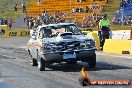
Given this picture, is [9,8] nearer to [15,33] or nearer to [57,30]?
[15,33]

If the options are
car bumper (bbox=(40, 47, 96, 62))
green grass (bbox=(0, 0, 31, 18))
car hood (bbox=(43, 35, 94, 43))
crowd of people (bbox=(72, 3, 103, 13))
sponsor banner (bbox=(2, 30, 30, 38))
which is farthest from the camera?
green grass (bbox=(0, 0, 31, 18))

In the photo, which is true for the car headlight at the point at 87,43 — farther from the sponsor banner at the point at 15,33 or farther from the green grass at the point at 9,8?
the green grass at the point at 9,8

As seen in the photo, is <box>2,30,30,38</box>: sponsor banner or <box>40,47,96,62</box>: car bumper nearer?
<box>40,47,96,62</box>: car bumper

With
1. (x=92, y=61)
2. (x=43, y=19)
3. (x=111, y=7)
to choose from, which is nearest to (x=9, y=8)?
(x=43, y=19)

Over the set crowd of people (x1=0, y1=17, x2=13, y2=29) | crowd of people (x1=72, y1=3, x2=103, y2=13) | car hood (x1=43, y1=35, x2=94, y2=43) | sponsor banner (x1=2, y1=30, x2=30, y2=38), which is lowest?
sponsor banner (x1=2, y1=30, x2=30, y2=38)

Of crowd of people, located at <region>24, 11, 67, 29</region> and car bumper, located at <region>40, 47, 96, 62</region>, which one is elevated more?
car bumper, located at <region>40, 47, 96, 62</region>

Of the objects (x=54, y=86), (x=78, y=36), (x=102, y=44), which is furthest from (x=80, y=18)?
(x=54, y=86)

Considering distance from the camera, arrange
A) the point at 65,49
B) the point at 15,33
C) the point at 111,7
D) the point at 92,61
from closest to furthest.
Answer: the point at 65,49 → the point at 92,61 → the point at 15,33 → the point at 111,7

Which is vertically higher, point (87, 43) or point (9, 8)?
point (87, 43)

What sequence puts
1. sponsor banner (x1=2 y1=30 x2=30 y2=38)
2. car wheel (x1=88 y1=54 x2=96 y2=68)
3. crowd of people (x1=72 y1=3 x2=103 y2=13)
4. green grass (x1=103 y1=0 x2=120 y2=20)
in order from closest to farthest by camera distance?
car wheel (x1=88 y1=54 x2=96 y2=68), green grass (x1=103 y1=0 x2=120 y2=20), sponsor banner (x1=2 y1=30 x2=30 y2=38), crowd of people (x1=72 y1=3 x2=103 y2=13)

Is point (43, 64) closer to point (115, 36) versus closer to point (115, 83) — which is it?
point (115, 83)

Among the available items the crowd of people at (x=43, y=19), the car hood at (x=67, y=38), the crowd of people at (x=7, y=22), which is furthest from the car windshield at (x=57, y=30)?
the crowd of people at (x=7, y=22)

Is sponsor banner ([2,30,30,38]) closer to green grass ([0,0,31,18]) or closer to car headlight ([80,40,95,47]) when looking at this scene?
green grass ([0,0,31,18])

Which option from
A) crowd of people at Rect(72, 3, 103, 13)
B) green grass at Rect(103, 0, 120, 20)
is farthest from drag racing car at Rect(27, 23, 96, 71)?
crowd of people at Rect(72, 3, 103, 13)
